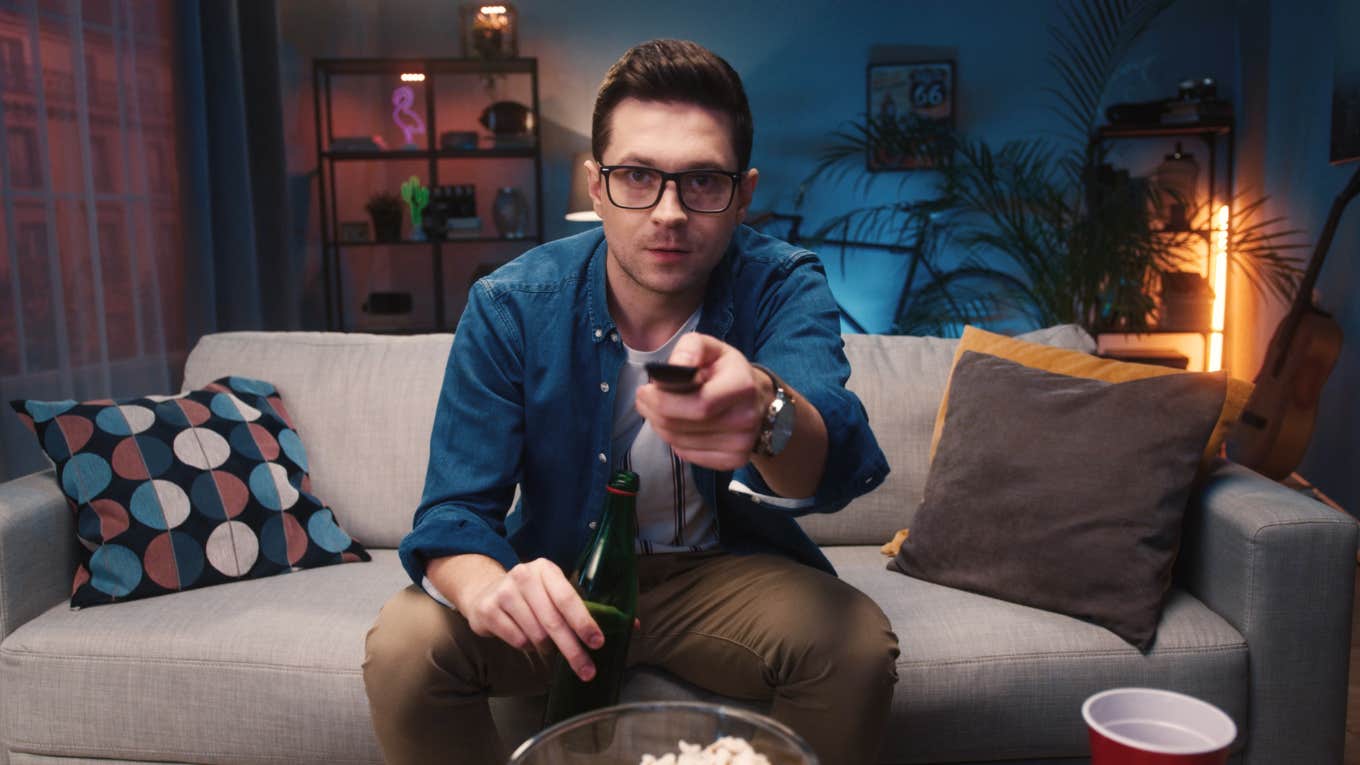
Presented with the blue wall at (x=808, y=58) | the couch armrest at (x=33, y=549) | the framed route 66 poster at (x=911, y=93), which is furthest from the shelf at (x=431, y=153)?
the couch armrest at (x=33, y=549)

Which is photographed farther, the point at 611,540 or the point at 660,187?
the point at 660,187

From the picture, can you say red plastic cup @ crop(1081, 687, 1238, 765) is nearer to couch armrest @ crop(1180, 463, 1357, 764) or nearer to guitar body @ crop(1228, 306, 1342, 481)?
couch armrest @ crop(1180, 463, 1357, 764)

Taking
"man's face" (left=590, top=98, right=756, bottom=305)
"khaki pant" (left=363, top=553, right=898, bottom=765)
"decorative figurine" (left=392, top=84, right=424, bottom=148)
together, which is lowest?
"khaki pant" (left=363, top=553, right=898, bottom=765)

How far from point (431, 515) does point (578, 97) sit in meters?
4.08

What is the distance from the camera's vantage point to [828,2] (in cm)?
493

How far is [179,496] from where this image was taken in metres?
1.70

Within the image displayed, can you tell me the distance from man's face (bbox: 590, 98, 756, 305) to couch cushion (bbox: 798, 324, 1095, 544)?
0.77 metres

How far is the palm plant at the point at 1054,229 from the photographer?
329 cm

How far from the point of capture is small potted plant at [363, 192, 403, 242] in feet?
14.4

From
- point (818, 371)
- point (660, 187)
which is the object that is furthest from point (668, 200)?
point (818, 371)

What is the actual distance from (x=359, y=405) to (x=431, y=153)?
2.68 metres

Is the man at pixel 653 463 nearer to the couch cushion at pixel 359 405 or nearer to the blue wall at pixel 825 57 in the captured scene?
the couch cushion at pixel 359 405

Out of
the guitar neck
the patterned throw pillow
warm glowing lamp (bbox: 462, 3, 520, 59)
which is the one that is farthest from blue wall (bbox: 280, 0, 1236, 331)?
the patterned throw pillow

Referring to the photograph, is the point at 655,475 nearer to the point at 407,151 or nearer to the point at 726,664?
the point at 726,664
